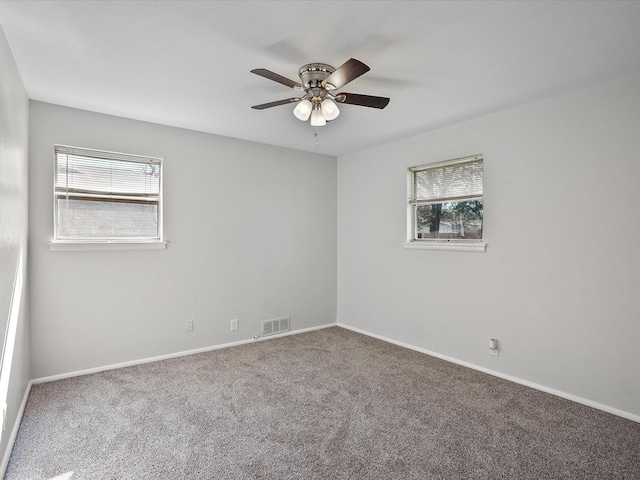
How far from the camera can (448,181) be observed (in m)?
3.77

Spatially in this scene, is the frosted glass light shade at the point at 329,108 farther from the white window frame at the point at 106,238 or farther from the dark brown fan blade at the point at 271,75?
the white window frame at the point at 106,238

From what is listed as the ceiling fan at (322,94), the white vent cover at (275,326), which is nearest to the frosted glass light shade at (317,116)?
the ceiling fan at (322,94)

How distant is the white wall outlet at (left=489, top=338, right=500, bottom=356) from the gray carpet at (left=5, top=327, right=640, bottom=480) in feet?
0.76

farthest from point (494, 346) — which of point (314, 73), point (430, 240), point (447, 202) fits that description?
point (314, 73)

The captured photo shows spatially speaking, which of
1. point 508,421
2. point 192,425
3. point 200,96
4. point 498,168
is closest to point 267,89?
point 200,96

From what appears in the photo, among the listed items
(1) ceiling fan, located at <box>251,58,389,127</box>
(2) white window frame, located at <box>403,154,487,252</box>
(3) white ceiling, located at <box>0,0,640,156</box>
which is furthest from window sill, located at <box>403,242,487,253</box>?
(1) ceiling fan, located at <box>251,58,389,127</box>

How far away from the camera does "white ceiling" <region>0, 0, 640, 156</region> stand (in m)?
1.82

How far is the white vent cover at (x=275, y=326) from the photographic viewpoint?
14.4 ft

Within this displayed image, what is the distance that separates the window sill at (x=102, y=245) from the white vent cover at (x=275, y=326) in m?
1.53

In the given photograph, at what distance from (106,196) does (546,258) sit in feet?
13.1

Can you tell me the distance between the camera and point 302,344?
4.20m

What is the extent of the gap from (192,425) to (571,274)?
3034 mm

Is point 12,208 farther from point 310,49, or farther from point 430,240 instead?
point 430,240

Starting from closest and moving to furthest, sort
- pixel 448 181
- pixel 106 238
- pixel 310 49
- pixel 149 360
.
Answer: pixel 310 49 → pixel 106 238 → pixel 149 360 → pixel 448 181
